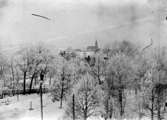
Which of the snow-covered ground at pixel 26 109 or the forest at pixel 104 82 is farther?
the snow-covered ground at pixel 26 109

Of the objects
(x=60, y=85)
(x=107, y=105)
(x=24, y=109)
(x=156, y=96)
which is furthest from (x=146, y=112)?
(x=24, y=109)

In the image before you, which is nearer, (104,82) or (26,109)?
(26,109)

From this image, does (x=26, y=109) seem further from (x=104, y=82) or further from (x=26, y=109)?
(x=104, y=82)

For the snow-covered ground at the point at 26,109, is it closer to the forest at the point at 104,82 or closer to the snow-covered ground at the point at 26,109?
the snow-covered ground at the point at 26,109

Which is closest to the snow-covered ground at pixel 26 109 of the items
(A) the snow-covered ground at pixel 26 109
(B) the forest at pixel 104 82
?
(A) the snow-covered ground at pixel 26 109

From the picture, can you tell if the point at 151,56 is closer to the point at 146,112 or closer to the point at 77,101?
the point at 146,112

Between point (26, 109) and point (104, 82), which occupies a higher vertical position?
point (104, 82)

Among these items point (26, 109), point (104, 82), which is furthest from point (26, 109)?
point (104, 82)

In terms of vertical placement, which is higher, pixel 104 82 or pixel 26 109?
pixel 104 82
